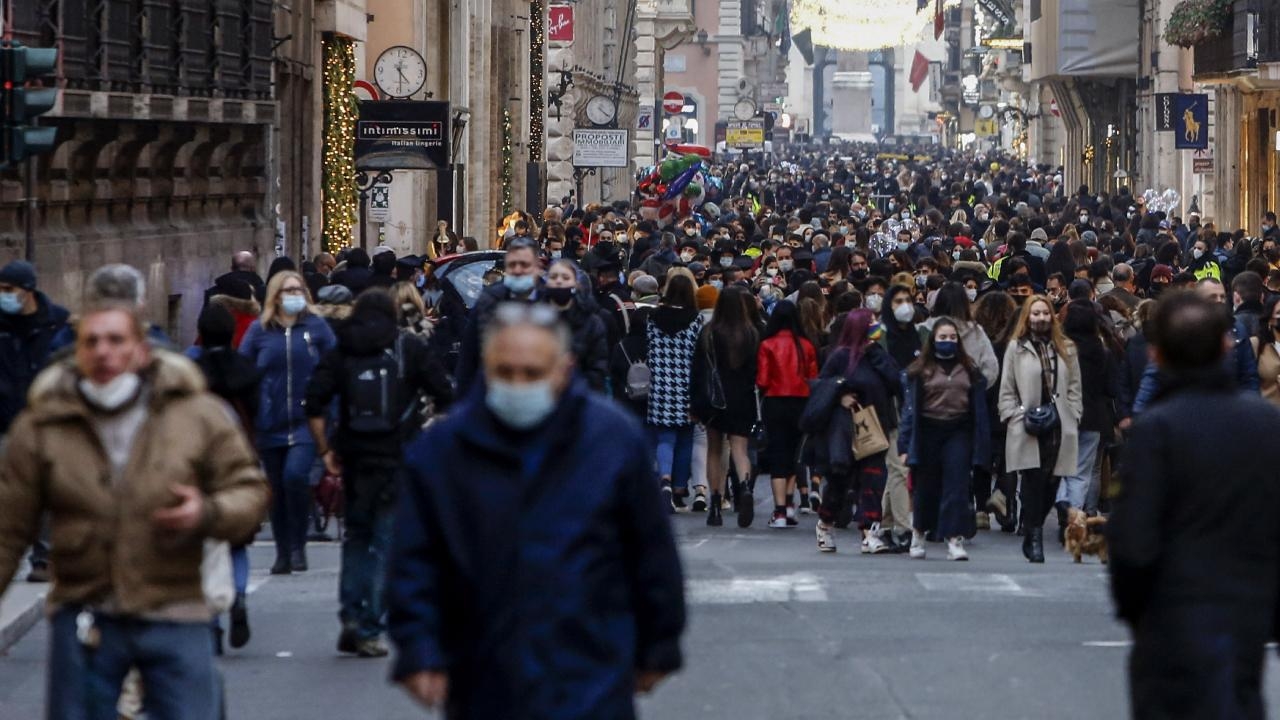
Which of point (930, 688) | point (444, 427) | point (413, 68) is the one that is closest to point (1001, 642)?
point (930, 688)

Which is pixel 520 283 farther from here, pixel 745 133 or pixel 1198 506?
pixel 745 133

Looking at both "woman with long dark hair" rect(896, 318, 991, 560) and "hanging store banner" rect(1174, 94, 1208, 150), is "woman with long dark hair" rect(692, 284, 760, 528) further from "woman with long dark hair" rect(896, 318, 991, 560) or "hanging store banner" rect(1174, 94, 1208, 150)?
"hanging store banner" rect(1174, 94, 1208, 150)

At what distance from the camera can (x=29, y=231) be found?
49.8 feet

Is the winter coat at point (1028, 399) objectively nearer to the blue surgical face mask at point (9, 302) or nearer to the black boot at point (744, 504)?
the black boot at point (744, 504)

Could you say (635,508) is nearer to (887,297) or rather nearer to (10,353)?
(10,353)

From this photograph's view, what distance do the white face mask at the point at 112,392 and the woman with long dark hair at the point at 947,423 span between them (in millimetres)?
7933

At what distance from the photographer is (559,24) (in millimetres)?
54188

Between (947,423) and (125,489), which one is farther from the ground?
(125,489)

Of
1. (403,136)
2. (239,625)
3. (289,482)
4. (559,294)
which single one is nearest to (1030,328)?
(559,294)

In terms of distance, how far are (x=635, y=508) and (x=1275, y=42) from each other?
3146 cm

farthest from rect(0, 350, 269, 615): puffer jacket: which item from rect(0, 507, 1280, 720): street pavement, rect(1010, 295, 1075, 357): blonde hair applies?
rect(1010, 295, 1075, 357): blonde hair

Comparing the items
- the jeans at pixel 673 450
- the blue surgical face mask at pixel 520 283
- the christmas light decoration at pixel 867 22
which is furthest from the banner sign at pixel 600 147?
the christmas light decoration at pixel 867 22

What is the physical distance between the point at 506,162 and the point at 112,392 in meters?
42.1

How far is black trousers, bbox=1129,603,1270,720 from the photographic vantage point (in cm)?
612
